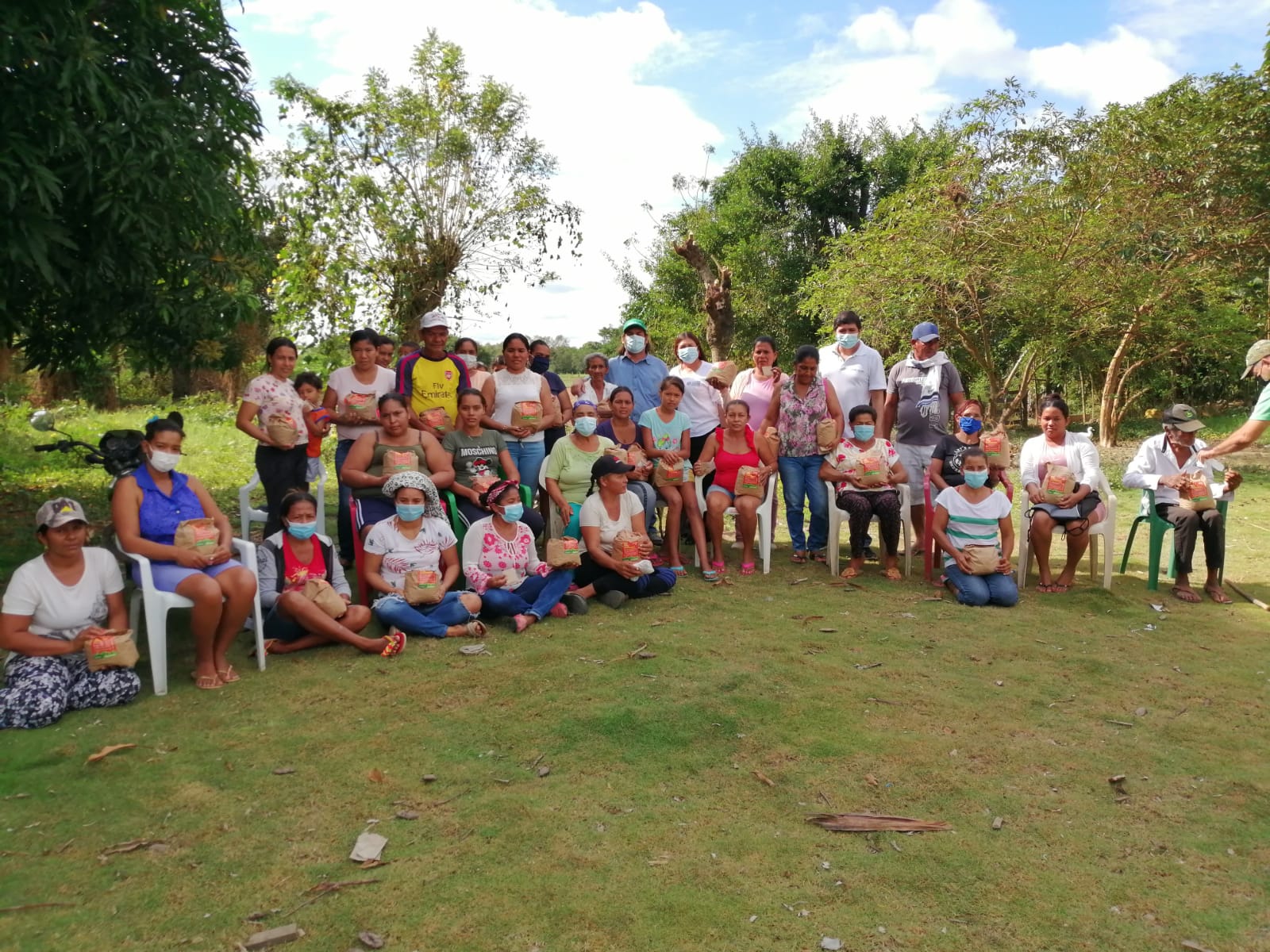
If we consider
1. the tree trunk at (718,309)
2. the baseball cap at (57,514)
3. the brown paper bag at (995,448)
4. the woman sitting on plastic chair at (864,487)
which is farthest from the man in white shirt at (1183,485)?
the tree trunk at (718,309)

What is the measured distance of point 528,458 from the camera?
6.77m

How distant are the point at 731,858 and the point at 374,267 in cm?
1152

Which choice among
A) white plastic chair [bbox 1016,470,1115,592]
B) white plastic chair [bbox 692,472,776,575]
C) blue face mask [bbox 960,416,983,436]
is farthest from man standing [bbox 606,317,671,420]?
white plastic chair [bbox 1016,470,1115,592]

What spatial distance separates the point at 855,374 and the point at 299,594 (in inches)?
172

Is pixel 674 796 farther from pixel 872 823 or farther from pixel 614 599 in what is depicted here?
pixel 614 599

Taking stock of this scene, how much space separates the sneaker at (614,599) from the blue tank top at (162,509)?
243 cm

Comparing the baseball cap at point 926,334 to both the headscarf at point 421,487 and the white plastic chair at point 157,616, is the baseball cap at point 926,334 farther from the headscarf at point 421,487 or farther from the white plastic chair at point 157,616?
the white plastic chair at point 157,616

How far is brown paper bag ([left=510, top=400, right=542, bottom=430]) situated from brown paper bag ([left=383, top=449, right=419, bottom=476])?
112cm

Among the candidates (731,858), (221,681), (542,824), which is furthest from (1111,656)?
(221,681)

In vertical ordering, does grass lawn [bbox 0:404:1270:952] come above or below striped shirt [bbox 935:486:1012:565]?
below

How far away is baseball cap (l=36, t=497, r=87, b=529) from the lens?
13.7 feet

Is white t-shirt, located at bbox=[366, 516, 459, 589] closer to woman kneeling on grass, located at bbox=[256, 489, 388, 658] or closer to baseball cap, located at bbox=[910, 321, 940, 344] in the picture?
woman kneeling on grass, located at bbox=[256, 489, 388, 658]

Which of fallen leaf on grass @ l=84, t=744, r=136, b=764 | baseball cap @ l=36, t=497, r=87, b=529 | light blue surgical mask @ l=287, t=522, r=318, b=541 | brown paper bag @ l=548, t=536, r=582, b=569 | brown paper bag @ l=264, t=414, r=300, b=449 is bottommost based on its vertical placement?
fallen leaf on grass @ l=84, t=744, r=136, b=764

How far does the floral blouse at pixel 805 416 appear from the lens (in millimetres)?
6977
